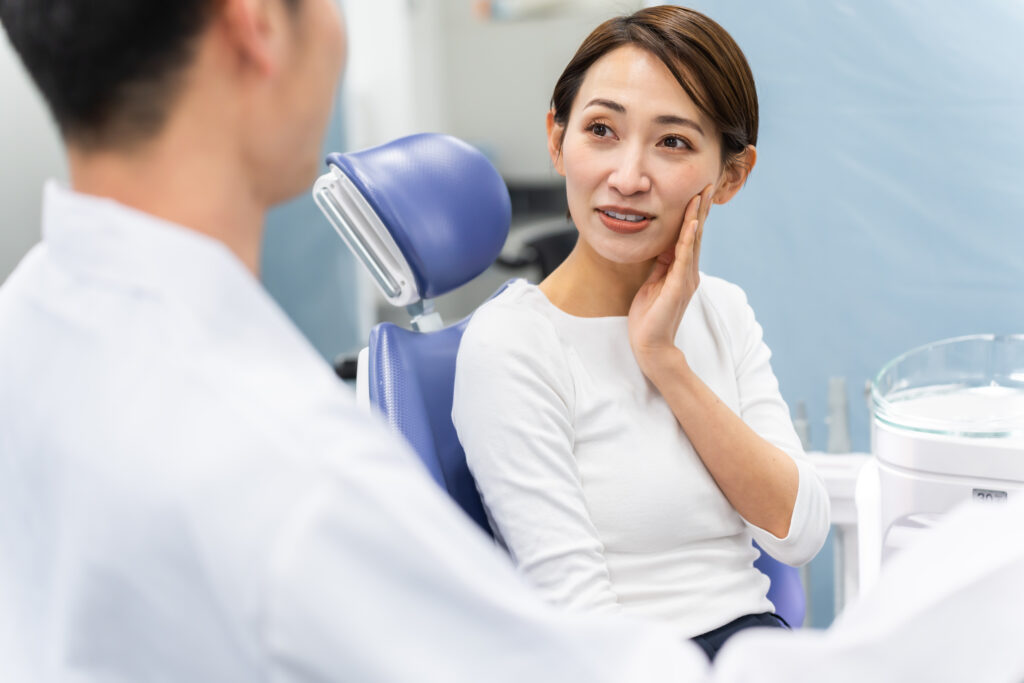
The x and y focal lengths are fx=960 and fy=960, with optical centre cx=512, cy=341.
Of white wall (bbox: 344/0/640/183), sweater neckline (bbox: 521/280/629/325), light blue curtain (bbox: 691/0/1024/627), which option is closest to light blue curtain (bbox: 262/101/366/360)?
white wall (bbox: 344/0/640/183)

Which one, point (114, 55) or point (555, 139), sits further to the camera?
point (555, 139)

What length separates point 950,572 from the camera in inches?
25.0

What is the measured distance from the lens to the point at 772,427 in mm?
1312

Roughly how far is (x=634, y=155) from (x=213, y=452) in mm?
796

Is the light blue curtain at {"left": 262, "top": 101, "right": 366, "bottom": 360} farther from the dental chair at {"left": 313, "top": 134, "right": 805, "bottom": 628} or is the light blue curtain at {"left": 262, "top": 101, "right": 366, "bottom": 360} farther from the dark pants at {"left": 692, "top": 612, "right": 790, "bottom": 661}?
the dark pants at {"left": 692, "top": 612, "right": 790, "bottom": 661}

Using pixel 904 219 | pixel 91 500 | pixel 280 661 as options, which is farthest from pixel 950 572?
pixel 904 219

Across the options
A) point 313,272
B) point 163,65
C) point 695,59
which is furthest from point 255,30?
point 313,272

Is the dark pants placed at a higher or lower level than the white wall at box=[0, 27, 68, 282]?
lower

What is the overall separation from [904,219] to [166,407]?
1553 millimetres

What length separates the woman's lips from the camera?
1229 mm

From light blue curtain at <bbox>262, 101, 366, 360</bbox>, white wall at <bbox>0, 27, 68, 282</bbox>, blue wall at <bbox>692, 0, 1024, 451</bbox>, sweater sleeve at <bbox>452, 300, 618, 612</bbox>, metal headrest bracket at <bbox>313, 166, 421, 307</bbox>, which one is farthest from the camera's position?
light blue curtain at <bbox>262, 101, 366, 360</bbox>

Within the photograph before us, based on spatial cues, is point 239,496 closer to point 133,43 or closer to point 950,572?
point 133,43

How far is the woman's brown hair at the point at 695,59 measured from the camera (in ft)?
3.97

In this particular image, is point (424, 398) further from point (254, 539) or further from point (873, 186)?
point (873, 186)
